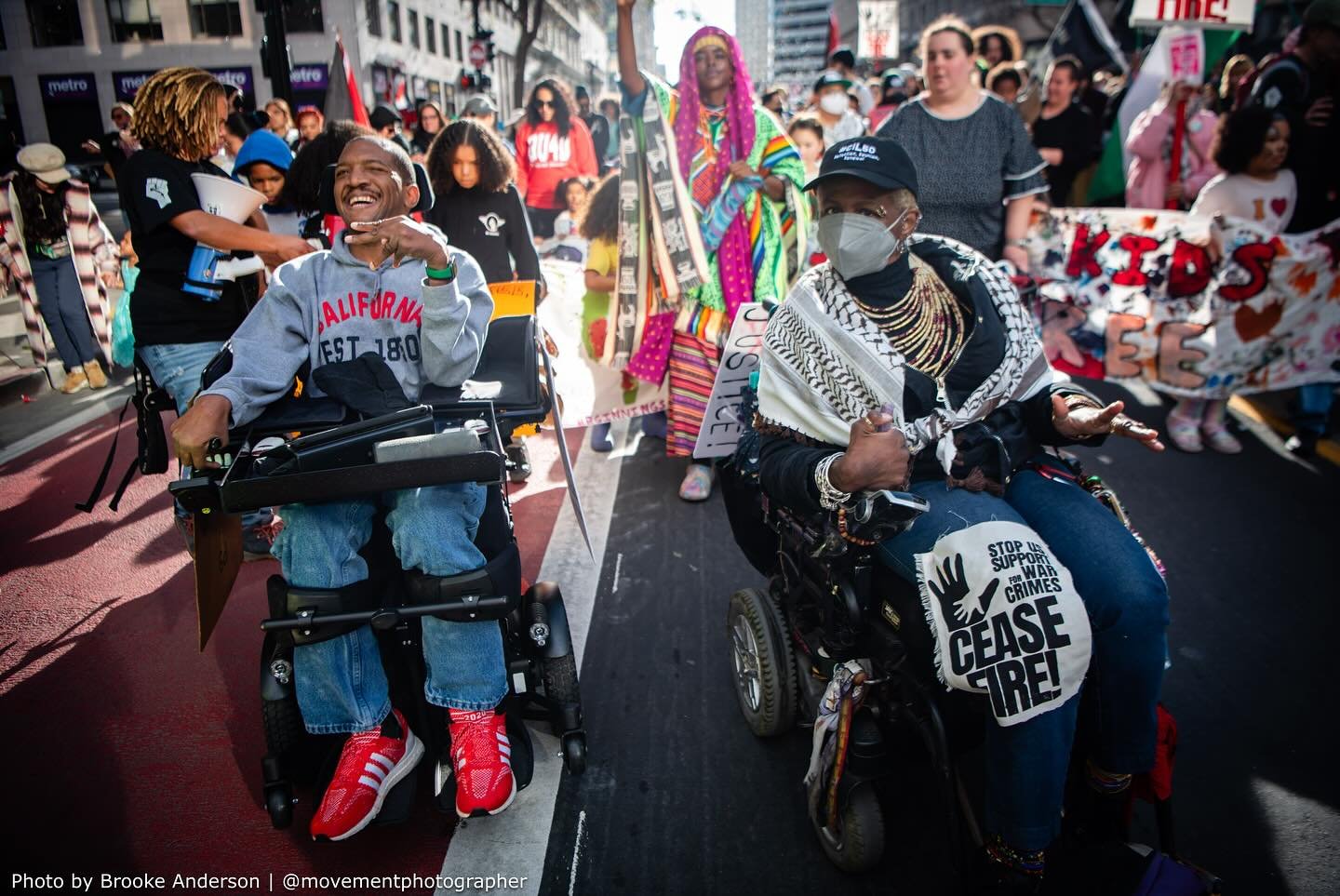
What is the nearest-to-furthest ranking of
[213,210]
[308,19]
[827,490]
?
1. [827,490]
2. [213,210]
3. [308,19]

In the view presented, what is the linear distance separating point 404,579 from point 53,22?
15.1 metres

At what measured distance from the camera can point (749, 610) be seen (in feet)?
8.19

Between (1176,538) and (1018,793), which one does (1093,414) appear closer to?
(1018,793)

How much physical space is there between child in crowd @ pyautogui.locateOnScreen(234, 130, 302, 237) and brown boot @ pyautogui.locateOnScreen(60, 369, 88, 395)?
128 inches

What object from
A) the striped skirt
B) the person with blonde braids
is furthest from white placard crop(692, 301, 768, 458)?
the person with blonde braids

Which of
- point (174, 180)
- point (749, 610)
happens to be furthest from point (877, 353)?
point (174, 180)

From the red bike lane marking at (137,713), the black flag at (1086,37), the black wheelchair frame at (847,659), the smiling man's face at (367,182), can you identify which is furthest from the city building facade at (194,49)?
the black flag at (1086,37)

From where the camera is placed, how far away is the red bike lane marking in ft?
7.22

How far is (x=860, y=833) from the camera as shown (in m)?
1.97

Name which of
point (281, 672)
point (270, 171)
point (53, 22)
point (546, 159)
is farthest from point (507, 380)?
point (53, 22)

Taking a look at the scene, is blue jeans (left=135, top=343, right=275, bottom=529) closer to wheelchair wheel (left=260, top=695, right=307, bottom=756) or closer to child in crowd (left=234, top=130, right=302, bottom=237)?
child in crowd (left=234, top=130, right=302, bottom=237)

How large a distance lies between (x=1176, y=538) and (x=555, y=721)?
3126 millimetres

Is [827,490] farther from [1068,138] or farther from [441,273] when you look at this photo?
[1068,138]

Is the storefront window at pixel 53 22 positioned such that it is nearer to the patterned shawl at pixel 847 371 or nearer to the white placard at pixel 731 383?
the white placard at pixel 731 383
